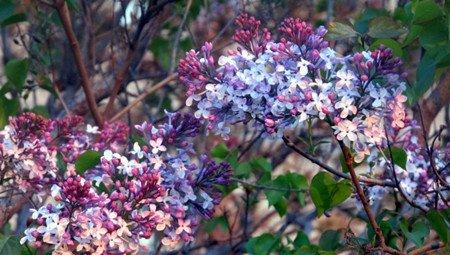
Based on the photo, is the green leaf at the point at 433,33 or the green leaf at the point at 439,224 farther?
the green leaf at the point at 439,224

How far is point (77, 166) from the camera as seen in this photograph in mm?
2158

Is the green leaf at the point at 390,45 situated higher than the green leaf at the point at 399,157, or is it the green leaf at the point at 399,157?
the green leaf at the point at 390,45

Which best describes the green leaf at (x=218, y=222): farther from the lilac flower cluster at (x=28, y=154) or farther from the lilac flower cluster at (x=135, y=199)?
the lilac flower cluster at (x=135, y=199)

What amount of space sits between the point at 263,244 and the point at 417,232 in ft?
2.03

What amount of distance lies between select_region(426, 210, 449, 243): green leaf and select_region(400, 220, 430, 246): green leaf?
3 centimetres

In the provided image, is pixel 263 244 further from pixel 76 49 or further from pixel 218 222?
pixel 76 49

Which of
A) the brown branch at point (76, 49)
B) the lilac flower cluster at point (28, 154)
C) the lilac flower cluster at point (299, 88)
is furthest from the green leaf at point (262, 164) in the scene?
the lilac flower cluster at point (299, 88)

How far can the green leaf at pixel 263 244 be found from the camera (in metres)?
2.70

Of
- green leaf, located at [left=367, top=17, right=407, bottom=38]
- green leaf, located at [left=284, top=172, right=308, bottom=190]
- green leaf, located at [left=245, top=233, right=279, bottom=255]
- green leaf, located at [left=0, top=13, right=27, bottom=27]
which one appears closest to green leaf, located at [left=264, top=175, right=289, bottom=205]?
green leaf, located at [left=284, top=172, right=308, bottom=190]

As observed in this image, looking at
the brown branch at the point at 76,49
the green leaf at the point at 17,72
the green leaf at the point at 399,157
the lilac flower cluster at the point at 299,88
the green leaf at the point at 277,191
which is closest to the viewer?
the lilac flower cluster at the point at 299,88

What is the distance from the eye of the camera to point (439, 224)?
216cm

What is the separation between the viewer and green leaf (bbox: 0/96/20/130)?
8.78 feet

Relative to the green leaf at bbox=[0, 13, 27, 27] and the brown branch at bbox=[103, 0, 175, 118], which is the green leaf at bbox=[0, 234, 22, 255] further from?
the green leaf at bbox=[0, 13, 27, 27]

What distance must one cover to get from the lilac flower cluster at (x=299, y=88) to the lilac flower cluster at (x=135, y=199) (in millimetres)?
154
